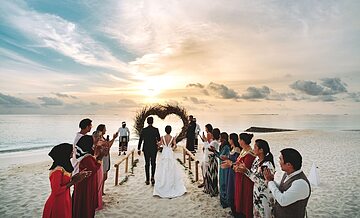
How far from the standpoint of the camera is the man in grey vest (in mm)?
2689

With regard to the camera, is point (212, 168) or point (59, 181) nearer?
point (59, 181)

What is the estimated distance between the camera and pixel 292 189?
2691 mm

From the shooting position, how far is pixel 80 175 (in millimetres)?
3377

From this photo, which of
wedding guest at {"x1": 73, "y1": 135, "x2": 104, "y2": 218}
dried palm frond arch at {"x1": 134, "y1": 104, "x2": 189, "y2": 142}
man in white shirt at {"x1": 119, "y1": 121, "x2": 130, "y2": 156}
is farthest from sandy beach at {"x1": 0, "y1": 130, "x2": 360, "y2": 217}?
dried palm frond arch at {"x1": 134, "y1": 104, "x2": 189, "y2": 142}

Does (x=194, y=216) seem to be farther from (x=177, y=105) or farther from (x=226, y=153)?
(x=177, y=105)

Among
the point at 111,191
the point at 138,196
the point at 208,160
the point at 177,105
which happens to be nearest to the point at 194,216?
the point at 208,160

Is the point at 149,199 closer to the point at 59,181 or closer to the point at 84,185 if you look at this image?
the point at 84,185

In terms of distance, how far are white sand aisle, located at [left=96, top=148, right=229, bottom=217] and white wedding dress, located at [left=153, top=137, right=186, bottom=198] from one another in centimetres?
19

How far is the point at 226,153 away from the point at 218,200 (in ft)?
4.55

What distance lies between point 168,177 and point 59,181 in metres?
3.90

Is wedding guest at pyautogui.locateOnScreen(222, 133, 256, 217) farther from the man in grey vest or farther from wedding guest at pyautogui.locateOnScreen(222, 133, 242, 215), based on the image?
the man in grey vest

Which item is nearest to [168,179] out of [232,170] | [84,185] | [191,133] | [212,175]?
[212,175]

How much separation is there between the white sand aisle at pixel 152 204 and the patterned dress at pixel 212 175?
0.18 meters

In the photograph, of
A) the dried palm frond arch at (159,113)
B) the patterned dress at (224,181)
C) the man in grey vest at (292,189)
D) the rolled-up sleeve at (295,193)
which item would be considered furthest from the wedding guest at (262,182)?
the dried palm frond arch at (159,113)
